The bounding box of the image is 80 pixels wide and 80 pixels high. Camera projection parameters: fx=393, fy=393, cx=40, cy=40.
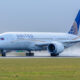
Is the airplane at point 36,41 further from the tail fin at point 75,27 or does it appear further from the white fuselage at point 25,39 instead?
the tail fin at point 75,27

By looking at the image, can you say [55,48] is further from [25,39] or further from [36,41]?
[25,39]

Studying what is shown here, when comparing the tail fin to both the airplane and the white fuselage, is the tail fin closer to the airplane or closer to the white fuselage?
the airplane

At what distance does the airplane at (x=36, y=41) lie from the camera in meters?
62.3

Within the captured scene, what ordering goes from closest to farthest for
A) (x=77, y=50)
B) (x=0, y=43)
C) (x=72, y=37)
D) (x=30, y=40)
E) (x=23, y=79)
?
(x=23, y=79)
(x=0, y=43)
(x=30, y=40)
(x=72, y=37)
(x=77, y=50)

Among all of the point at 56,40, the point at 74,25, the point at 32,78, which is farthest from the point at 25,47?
the point at 32,78

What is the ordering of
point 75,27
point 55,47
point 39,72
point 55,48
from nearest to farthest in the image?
point 39,72 → point 55,48 → point 55,47 → point 75,27

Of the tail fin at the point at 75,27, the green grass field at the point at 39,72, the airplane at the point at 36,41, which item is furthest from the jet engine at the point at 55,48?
the green grass field at the point at 39,72

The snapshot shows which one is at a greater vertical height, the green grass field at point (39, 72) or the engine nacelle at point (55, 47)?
the green grass field at point (39, 72)

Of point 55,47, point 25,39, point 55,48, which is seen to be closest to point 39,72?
point 55,48

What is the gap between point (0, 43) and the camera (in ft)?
201

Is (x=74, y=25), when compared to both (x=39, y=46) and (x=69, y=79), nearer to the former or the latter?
(x=39, y=46)

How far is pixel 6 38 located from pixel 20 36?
2.56 m

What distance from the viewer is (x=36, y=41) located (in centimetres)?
6662

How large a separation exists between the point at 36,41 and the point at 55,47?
4673mm
